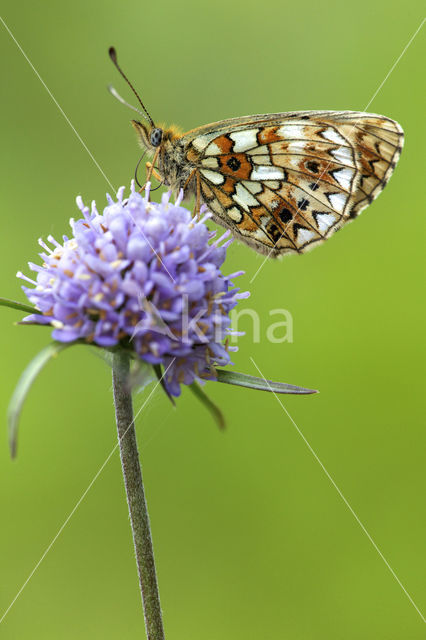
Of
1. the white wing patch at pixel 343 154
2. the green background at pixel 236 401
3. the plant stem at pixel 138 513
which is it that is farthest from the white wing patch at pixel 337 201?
the plant stem at pixel 138 513

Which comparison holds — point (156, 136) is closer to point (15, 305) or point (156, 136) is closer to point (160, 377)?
point (15, 305)

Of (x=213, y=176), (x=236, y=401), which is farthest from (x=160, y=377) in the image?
(x=236, y=401)

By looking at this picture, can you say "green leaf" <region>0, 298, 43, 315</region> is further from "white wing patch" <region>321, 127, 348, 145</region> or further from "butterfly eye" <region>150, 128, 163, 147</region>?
"white wing patch" <region>321, 127, 348, 145</region>

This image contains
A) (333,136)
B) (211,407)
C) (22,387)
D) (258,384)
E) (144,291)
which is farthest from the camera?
(333,136)

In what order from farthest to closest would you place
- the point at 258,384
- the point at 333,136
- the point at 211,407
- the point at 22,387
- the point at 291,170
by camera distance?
the point at 291,170 < the point at 333,136 < the point at 258,384 < the point at 211,407 < the point at 22,387

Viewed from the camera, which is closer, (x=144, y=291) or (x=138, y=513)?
(x=138, y=513)

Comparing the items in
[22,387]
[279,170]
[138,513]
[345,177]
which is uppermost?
[345,177]
